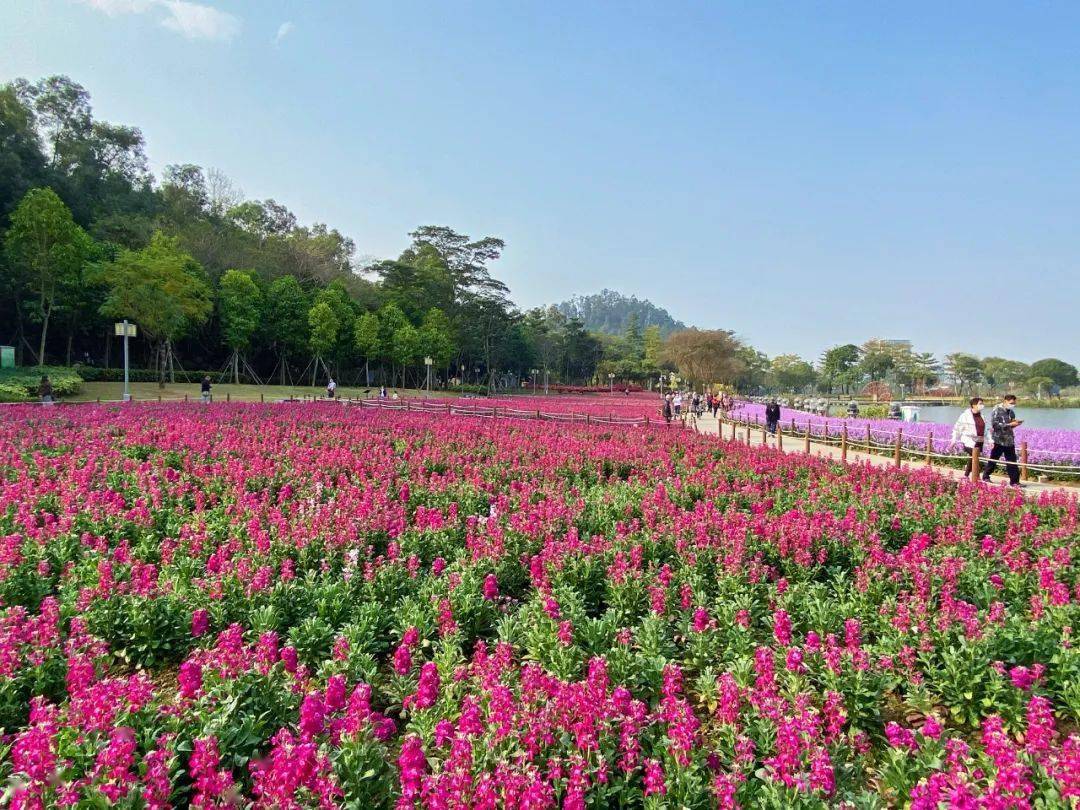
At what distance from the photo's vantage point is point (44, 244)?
33.3 meters

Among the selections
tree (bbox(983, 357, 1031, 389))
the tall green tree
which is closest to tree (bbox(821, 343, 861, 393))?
tree (bbox(983, 357, 1031, 389))

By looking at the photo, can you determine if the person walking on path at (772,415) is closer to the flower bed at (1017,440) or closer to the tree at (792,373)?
the flower bed at (1017,440)

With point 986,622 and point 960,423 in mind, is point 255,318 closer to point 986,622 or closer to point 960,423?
point 960,423

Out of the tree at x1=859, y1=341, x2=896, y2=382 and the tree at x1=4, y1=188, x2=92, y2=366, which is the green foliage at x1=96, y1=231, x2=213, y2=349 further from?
the tree at x1=859, y1=341, x2=896, y2=382

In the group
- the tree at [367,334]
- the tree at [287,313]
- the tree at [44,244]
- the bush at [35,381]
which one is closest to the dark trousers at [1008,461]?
the bush at [35,381]

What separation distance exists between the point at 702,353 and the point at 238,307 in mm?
46424

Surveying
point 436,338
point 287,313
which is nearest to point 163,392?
point 287,313

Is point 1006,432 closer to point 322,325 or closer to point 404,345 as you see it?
point 322,325

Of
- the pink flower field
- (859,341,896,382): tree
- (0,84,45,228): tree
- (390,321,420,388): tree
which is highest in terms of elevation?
(0,84,45,228): tree

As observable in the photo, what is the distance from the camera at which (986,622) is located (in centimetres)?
415

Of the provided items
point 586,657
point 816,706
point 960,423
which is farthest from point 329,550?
point 960,423

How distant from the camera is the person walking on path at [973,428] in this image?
11.8 meters

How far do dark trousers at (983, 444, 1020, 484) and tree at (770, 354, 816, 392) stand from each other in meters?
120

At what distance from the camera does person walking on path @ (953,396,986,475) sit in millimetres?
11787
